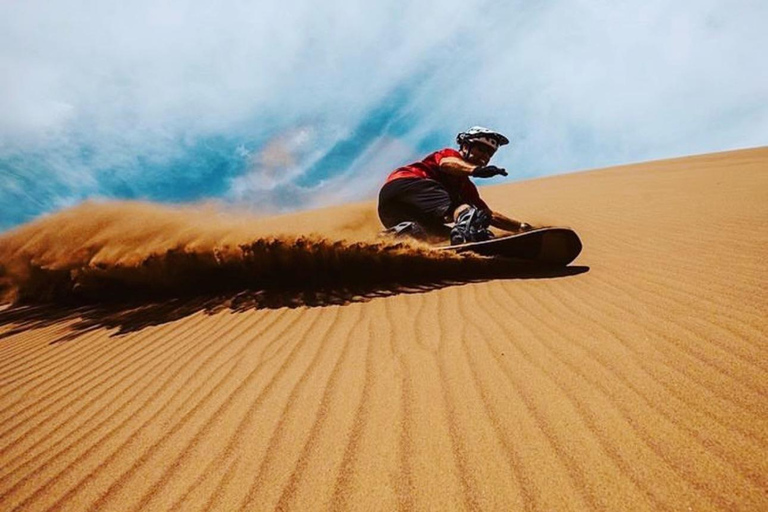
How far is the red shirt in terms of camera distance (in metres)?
4.34

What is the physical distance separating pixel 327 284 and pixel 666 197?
735 cm

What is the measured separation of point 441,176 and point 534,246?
1.28m

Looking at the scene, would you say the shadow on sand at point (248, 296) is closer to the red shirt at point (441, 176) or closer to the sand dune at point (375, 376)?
the sand dune at point (375, 376)

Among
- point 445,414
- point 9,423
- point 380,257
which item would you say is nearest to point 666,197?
point 380,257

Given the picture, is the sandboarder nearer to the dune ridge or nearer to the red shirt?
the red shirt

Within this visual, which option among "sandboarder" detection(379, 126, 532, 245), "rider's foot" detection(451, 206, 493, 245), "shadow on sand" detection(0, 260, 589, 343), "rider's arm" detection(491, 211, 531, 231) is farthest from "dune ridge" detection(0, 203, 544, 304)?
"rider's arm" detection(491, 211, 531, 231)

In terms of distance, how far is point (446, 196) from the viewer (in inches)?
166

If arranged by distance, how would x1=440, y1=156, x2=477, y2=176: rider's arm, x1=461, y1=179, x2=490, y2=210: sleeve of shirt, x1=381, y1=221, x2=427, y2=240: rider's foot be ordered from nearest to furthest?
1. x1=440, y1=156, x2=477, y2=176: rider's arm
2. x1=381, y1=221, x2=427, y2=240: rider's foot
3. x1=461, y1=179, x2=490, y2=210: sleeve of shirt

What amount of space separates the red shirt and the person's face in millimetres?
171

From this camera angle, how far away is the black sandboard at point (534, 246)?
3768mm

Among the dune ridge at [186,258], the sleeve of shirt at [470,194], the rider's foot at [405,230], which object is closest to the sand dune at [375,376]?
the dune ridge at [186,258]

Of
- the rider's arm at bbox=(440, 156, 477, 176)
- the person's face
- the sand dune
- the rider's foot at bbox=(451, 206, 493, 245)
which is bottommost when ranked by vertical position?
the sand dune

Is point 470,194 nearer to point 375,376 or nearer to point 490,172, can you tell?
point 490,172

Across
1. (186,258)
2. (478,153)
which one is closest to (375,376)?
(186,258)
